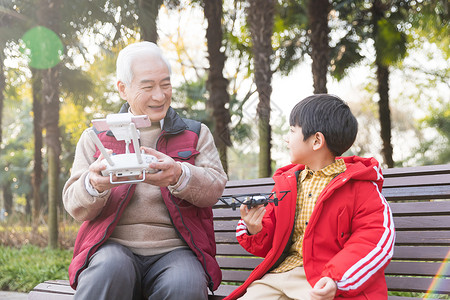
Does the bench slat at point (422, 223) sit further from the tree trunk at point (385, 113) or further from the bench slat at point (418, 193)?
the tree trunk at point (385, 113)

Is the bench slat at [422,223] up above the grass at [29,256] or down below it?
above

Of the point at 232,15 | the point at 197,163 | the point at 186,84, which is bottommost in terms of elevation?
the point at 197,163

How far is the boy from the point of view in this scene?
1885 millimetres

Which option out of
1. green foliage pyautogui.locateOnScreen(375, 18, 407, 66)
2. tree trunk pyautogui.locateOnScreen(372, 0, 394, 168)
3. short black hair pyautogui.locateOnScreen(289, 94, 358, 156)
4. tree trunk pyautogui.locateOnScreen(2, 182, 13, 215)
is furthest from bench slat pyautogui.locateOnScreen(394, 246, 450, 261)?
tree trunk pyautogui.locateOnScreen(2, 182, 13, 215)

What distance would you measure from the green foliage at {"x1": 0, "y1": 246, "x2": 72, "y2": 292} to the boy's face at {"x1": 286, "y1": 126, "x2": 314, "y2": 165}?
4221mm

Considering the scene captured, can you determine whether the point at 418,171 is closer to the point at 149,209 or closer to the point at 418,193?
the point at 418,193

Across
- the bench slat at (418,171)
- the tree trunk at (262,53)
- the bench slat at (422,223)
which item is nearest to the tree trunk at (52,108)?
the tree trunk at (262,53)

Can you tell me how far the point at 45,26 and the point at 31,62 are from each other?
185cm

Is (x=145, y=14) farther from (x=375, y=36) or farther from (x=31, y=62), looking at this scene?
(x=375, y=36)

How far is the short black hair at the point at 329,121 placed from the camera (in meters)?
2.11

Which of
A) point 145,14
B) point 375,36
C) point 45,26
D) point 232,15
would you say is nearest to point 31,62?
point 45,26

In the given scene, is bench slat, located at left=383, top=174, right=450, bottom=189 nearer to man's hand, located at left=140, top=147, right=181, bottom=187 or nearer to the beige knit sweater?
the beige knit sweater

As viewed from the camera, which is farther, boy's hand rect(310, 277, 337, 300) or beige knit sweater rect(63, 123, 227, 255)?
beige knit sweater rect(63, 123, 227, 255)

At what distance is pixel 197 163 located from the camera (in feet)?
7.82
